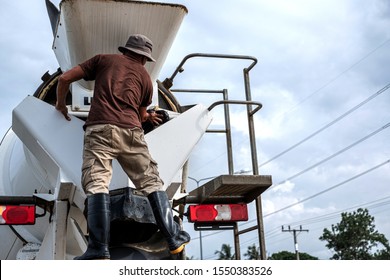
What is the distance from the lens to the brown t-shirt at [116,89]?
341 centimetres

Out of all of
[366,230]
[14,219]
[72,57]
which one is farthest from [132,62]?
[366,230]

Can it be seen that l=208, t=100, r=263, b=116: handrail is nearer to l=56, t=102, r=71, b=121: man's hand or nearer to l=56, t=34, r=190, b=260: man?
l=56, t=34, r=190, b=260: man

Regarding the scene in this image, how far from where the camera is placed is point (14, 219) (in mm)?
4273

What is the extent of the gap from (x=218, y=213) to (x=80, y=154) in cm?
145

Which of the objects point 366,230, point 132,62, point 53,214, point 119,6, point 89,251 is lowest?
point 89,251

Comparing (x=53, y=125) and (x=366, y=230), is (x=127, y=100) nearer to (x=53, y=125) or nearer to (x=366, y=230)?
(x=53, y=125)

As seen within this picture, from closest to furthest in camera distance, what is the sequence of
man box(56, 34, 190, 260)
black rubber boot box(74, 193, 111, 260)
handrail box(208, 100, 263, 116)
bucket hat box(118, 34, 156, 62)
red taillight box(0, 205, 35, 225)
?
black rubber boot box(74, 193, 111, 260), man box(56, 34, 190, 260), bucket hat box(118, 34, 156, 62), red taillight box(0, 205, 35, 225), handrail box(208, 100, 263, 116)

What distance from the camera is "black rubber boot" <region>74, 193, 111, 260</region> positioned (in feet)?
10.1

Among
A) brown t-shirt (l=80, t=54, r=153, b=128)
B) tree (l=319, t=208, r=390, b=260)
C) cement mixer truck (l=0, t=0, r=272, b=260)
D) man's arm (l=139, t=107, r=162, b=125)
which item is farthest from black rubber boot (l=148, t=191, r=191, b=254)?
tree (l=319, t=208, r=390, b=260)

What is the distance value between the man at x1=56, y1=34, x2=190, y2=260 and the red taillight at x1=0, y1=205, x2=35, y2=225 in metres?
1.02

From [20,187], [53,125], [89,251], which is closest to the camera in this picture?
[89,251]

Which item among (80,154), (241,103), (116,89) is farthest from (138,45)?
(241,103)

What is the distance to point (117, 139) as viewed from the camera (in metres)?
3.37
